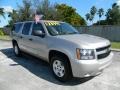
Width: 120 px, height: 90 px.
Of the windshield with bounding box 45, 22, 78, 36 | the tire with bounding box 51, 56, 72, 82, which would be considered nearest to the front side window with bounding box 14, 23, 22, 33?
the windshield with bounding box 45, 22, 78, 36

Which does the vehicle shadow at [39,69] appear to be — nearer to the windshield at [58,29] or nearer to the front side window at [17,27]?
the front side window at [17,27]

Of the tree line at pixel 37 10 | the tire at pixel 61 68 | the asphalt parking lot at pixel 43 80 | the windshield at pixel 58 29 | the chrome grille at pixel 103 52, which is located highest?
the tree line at pixel 37 10

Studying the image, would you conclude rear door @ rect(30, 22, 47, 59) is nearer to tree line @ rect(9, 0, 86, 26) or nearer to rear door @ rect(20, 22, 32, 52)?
rear door @ rect(20, 22, 32, 52)

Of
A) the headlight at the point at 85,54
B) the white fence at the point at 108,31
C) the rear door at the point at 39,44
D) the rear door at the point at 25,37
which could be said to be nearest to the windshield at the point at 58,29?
the rear door at the point at 39,44

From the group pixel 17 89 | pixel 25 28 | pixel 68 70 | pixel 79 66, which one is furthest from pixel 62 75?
pixel 25 28

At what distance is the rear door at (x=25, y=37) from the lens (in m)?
8.77

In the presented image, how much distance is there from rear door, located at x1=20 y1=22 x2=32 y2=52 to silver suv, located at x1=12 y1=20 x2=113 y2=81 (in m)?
0.39

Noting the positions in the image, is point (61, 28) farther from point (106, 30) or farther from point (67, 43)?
point (106, 30)

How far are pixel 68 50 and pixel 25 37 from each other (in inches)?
130

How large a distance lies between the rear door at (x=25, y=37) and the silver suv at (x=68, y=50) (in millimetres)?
390

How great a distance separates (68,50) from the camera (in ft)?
20.2

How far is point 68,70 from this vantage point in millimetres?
6266

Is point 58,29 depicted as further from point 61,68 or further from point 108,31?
point 108,31

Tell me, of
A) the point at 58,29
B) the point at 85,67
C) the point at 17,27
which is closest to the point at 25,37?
the point at 17,27
